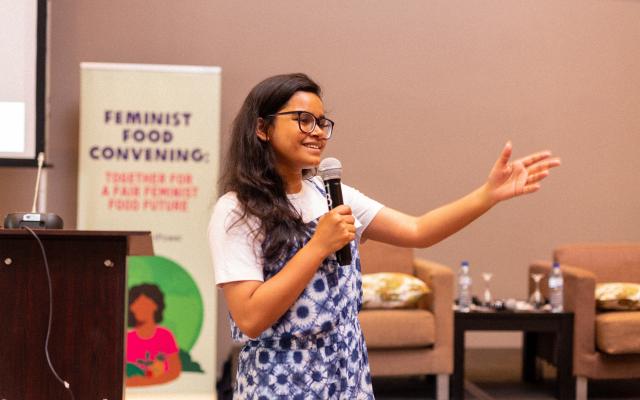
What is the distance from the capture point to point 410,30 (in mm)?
5914

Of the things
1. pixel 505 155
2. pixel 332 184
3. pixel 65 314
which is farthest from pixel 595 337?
pixel 332 184

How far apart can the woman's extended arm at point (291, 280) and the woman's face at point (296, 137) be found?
0.57 ft

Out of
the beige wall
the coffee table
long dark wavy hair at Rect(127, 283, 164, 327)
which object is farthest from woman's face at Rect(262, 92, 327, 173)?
the beige wall

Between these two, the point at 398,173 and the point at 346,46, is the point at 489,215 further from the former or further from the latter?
the point at 346,46

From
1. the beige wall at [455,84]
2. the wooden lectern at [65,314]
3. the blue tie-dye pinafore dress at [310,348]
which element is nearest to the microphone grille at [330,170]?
the blue tie-dye pinafore dress at [310,348]

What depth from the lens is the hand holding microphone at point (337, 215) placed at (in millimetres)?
1403

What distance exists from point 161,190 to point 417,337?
1722 millimetres

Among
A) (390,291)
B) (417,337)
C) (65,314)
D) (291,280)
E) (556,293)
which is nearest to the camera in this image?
(291,280)

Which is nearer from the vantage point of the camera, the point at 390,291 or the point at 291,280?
the point at 291,280

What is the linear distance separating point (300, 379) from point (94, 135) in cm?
369

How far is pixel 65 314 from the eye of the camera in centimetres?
244

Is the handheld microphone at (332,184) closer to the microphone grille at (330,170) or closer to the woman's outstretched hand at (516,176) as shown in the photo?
the microphone grille at (330,170)

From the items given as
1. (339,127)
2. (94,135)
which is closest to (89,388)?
(94,135)

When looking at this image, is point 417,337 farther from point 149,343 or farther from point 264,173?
point 264,173
